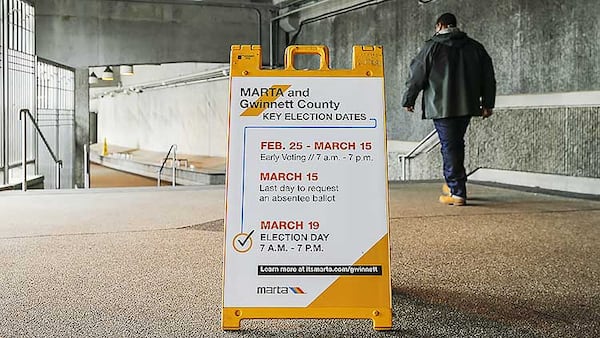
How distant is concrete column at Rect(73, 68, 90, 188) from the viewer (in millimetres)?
12492

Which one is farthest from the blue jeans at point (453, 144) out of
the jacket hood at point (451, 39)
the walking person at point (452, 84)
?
the jacket hood at point (451, 39)

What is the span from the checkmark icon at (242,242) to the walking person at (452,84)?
10.0ft

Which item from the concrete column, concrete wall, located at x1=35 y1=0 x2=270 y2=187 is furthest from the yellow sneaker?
the concrete column

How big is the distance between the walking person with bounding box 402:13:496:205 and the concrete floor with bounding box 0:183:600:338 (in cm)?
49

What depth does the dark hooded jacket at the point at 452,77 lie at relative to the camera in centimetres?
498

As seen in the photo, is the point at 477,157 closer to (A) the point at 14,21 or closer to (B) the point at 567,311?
(B) the point at 567,311

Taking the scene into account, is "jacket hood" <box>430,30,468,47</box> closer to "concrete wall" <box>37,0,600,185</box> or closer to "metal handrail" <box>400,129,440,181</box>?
"concrete wall" <box>37,0,600,185</box>

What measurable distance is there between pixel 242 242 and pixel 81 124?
1125 centimetres

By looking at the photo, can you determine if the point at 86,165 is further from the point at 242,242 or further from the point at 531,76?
the point at 242,242

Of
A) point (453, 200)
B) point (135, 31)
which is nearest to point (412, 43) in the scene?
point (453, 200)

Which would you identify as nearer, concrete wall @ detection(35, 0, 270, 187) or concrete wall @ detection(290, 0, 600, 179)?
concrete wall @ detection(290, 0, 600, 179)

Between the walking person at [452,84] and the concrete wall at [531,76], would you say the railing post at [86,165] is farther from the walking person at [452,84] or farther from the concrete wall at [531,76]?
the walking person at [452,84]

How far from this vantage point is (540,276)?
114 inches

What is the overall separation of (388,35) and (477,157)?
293 cm
